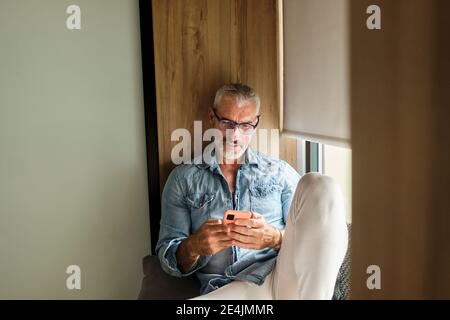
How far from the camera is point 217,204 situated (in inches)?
62.5

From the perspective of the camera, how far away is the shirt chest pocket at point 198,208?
1.57 meters

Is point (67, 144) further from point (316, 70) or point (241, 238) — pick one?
point (316, 70)

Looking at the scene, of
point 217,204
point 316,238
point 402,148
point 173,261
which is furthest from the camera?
point 217,204

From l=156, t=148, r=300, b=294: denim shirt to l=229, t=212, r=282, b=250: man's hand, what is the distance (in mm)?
106

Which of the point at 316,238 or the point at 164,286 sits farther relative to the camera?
the point at 164,286

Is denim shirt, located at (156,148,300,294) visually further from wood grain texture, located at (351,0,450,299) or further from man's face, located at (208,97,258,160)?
wood grain texture, located at (351,0,450,299)

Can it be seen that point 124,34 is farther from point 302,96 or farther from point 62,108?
point 302,96

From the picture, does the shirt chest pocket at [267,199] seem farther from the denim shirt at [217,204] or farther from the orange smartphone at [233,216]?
the orange smartphone at [233,216]

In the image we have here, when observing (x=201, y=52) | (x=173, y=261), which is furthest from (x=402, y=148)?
(x=201, y=52)

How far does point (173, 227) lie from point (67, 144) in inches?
19.9

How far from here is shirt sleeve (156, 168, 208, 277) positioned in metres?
1.48

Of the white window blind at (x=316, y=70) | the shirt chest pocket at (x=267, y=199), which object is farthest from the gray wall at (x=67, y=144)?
the white window blind at (x=316, y=70)

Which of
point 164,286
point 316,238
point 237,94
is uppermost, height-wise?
point 237,94

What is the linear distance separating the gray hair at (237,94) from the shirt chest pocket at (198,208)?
0.32 metres
